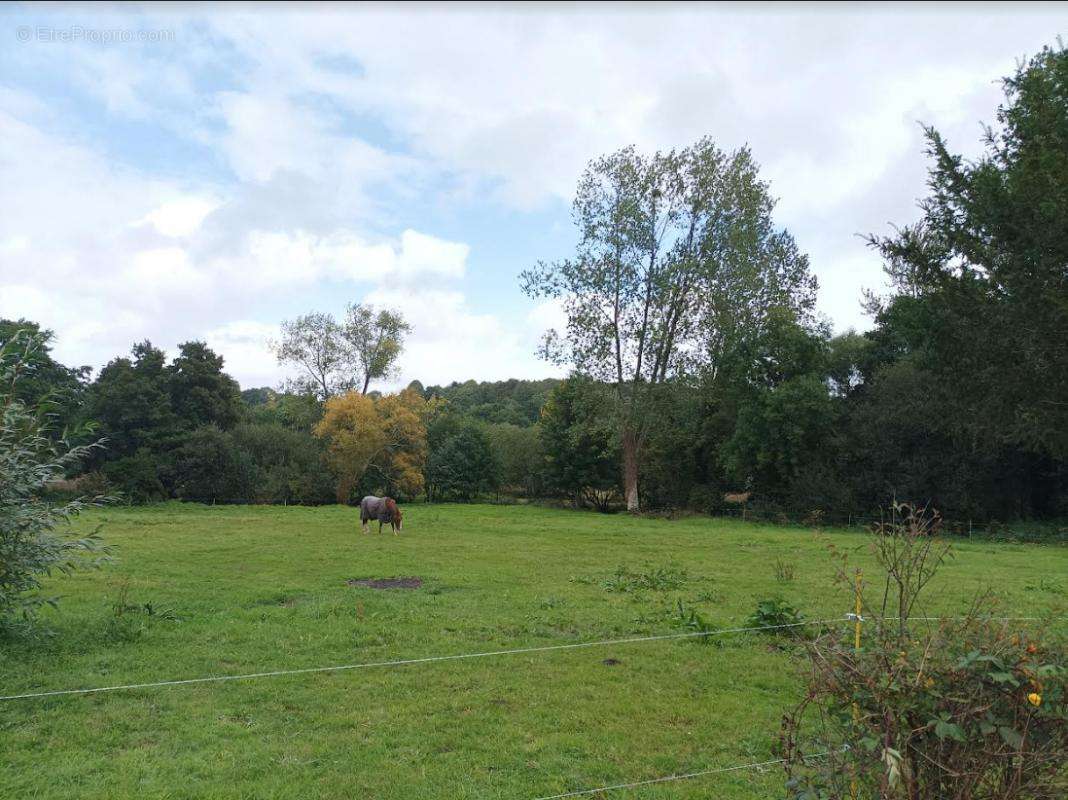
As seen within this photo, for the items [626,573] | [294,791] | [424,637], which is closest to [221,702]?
[294,791]

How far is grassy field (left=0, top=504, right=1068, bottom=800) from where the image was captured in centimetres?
512

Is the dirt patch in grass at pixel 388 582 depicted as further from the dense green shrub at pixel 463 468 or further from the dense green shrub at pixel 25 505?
the dense green shrub at pixel 463 468

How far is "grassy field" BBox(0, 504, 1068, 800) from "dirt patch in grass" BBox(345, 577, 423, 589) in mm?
301

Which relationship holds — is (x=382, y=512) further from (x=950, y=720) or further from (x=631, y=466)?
(x=950, y=720)

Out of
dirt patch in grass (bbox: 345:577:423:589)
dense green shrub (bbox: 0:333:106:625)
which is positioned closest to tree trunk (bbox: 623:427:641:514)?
dirt patch in grass (bbox: 345:577:423:589)

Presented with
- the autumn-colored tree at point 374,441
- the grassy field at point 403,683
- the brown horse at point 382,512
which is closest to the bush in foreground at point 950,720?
the grassy field at point 403,683

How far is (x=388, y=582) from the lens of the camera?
13.0m

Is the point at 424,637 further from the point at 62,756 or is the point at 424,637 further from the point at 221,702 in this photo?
the point at 62,756

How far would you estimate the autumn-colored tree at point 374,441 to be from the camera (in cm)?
4200

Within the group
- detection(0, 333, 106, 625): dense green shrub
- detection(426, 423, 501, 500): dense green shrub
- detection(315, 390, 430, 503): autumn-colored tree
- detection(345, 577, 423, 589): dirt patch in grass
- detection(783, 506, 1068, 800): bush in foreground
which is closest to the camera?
detection(783, 506, 1068, 800): bush in foreground

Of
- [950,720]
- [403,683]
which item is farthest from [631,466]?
[950,720]

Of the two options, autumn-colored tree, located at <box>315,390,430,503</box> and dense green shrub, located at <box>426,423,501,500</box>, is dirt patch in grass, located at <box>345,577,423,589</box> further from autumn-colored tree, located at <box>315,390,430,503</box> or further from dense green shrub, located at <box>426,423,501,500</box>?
dense green shrub, located at <box>426,423,501,500</box>

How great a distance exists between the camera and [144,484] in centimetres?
3934

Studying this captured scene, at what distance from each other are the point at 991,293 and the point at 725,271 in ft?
82.6
